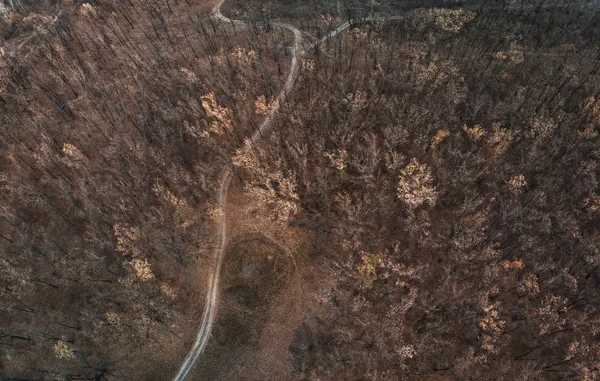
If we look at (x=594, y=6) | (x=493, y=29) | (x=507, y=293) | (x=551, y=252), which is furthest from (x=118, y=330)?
(x=594, y=6)

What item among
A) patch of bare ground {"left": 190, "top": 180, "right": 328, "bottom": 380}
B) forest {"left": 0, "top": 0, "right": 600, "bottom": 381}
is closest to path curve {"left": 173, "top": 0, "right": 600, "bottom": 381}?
forest {"left": 0, "top": 0, "right": 600, "bottom": 381}

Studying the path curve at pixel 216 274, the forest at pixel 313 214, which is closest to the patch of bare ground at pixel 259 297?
the forest at pixel 313 214

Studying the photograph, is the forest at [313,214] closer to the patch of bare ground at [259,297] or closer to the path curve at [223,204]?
the patch of bare ground at [259,297]

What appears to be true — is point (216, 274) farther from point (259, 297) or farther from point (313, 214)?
point (313, 214)

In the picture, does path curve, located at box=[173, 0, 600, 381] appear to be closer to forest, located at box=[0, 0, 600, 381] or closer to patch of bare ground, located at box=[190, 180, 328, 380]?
forest, located at box=[0, 0, 600, 381]

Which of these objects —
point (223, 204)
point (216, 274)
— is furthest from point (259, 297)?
point (223, 204)

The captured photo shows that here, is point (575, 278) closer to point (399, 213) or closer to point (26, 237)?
point (399, 213)
